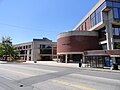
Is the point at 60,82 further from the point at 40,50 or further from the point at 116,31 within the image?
the point at 40,50

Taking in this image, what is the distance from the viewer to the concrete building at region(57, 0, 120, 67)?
4409cm

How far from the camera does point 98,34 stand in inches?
2207

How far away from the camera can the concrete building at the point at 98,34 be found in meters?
44.1

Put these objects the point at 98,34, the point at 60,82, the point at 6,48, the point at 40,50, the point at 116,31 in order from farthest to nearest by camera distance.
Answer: the point at 40,50
the point at 6,48
the point at 98,34
the point at 116,31
the point at 60,82

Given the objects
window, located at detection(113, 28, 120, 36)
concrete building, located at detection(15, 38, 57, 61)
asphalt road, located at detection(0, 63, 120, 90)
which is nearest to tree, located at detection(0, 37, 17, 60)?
concrete building, located at detection(15, 38, 57, 61)

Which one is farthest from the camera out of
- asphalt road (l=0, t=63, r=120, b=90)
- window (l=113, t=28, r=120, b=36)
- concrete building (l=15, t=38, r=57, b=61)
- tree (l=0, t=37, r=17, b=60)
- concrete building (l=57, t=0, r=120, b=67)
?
concrete building (l=15, t=38, r=57, b=61)

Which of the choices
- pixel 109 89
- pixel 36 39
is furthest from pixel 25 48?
pixel 109 89

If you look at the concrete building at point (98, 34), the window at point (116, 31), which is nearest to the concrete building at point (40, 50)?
the concrete building at point (98, 34)

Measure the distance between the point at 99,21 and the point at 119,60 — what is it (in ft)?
47.8

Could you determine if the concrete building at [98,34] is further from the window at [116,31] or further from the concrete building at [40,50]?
the concrete building at [40,50]

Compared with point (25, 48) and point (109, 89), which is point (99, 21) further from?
point (25, 48)

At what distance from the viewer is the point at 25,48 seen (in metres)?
93.4

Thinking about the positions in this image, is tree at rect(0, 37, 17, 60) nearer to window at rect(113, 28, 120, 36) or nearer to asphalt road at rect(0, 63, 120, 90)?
window at rect(113, 28, 120, 36)

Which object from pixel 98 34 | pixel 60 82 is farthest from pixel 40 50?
pixel 60 82
